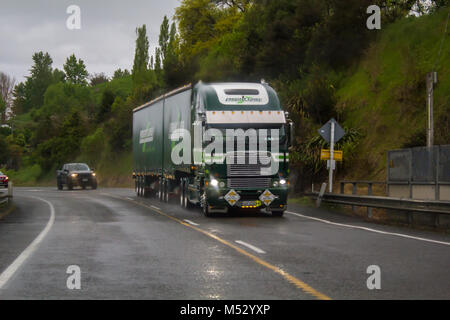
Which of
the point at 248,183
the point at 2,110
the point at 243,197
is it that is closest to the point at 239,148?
the point at 248,183

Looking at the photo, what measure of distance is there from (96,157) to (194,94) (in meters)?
57.0

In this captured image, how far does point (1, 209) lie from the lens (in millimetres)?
23500

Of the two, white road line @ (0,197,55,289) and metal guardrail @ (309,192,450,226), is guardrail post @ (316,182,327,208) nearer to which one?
metal guardrail @ (309,192,450,226)

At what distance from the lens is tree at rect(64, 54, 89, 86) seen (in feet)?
554

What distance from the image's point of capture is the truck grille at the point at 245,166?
20328mm

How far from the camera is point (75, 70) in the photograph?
554ft

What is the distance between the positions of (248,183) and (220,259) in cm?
926

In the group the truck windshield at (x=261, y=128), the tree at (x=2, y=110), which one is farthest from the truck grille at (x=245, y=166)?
the tree at (x=2, y=110)

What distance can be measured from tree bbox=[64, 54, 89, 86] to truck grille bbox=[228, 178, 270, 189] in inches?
6016

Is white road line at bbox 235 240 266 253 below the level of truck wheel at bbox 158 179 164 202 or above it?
below

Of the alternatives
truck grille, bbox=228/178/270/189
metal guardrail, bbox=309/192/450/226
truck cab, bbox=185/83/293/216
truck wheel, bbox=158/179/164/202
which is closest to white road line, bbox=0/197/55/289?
truck cab, bbox=185/83/293/216

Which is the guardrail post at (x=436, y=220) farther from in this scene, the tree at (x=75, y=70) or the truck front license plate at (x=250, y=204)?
the tree at (x=75, y=70)

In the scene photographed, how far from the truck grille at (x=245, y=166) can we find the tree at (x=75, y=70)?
501 feet
